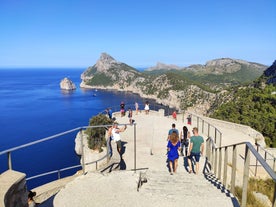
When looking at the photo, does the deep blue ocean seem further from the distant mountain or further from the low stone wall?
the distant mountain

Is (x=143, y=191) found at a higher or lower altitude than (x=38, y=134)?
higher

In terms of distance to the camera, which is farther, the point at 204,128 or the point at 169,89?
the point at 169,89

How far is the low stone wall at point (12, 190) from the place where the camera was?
3.02 metres

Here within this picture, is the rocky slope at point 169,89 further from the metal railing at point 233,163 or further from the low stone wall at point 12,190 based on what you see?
the low stone wall at point 12,190

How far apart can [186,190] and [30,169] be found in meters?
37.7

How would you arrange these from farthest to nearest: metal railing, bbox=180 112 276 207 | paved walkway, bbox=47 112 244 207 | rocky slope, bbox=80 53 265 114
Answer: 1. rocky slope, bbox=80 53 265 114
2. paved walkway, bbox=47 112 244 207
3. metal railing, bbox=180 112 276 207

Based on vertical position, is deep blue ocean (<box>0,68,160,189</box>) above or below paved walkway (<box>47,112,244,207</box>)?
below

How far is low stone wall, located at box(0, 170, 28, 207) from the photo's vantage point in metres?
3.02

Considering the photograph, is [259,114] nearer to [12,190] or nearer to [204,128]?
[204,128]

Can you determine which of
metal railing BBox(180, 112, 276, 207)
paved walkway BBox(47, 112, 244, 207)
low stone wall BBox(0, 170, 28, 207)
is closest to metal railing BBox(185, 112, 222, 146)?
metal railing BBox(180, 112, 276, 207)

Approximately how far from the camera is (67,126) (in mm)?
65125

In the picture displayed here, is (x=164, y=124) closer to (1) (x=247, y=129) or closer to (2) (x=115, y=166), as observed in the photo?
(1) (x=247, y=129)

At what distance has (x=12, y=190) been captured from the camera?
10.5 ft

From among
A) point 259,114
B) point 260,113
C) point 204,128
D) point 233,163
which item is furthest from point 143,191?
point 260,113
